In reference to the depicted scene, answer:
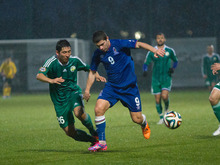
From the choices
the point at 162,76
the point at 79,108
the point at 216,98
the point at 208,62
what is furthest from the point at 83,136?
the point at 208,62

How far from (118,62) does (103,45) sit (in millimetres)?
415

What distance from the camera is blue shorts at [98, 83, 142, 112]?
7797 millimetres

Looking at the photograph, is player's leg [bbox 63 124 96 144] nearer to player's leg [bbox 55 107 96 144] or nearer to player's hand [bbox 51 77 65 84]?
player's leg [bbox 55 107 96 144]

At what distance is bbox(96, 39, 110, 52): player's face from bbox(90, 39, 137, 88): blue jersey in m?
0.09

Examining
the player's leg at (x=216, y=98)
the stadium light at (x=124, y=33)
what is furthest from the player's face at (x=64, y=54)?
the stadium light at (x=124, y=33)

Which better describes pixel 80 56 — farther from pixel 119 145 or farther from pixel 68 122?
pixel 68 122

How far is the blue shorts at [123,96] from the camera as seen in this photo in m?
7.80

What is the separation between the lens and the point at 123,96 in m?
7.84

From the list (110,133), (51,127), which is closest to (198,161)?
(110,133)

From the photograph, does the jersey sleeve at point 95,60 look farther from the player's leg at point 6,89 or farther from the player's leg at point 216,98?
the player's leg at point 6,89

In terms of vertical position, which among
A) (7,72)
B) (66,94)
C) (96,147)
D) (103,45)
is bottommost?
(96,147)

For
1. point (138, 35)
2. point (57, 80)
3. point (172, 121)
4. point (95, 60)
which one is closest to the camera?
point (57, 80)

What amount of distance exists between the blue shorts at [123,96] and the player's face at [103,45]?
617 mm

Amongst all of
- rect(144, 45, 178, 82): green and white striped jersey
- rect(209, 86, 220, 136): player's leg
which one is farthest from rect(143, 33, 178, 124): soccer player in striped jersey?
rect(209, 86, 220, 136): player's leg
